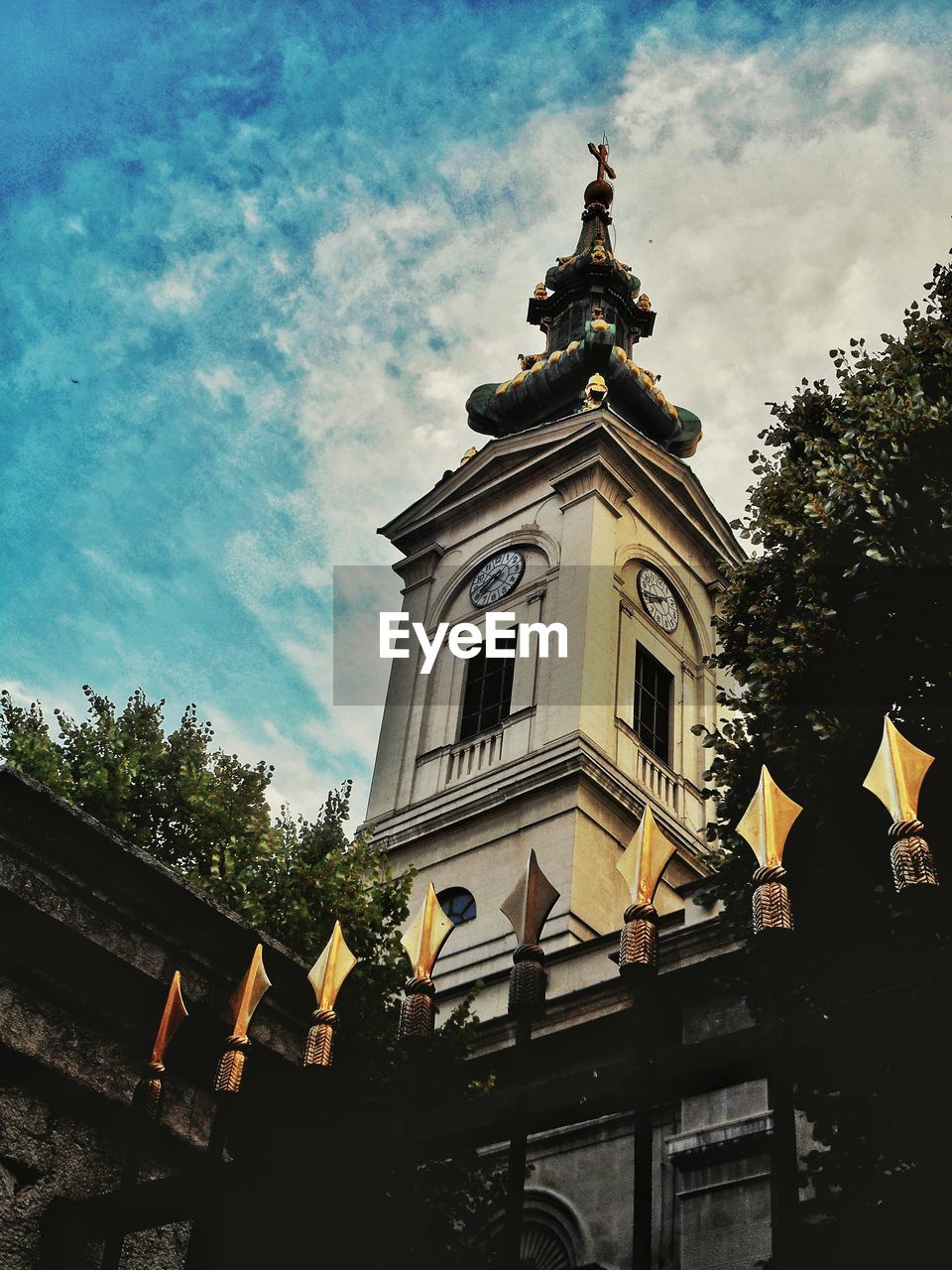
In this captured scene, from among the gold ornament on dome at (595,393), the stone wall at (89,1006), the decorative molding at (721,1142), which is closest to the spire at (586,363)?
the gold ornament on dome at (595,393)

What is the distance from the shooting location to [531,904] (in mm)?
4059

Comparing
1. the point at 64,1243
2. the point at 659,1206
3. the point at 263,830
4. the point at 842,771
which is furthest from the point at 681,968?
the point at 64,1243

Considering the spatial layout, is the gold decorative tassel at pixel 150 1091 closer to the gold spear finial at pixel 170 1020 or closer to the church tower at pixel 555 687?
the gold spear finial at pixel 170 1020

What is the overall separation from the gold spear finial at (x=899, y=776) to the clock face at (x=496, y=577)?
2439cm

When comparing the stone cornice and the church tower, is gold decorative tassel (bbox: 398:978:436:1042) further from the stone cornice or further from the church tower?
the stone cornice

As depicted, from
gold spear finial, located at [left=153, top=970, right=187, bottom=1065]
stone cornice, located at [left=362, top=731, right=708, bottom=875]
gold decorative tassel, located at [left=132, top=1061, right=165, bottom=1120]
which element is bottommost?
gold decorative tassel, located at [left=132, top=1061, right=165, bottom=1120]

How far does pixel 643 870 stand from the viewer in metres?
3.89

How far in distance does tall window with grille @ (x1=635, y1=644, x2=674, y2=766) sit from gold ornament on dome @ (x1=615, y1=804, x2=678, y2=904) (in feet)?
71.1

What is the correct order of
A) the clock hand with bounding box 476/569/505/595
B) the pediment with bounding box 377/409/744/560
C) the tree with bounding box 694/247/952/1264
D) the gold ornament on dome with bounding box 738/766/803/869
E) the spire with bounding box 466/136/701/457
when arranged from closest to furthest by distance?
the gold ornament on dome with bounding box 738/766/803/869, the tree with bounding box 694/247/952/1264, the clock hand with bounding box 476/569/505/595, the pediment with bounding box 377/409/744/560, the spire with bounding box 466/136/701/457

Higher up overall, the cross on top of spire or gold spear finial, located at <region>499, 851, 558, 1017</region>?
the cross on top of spire

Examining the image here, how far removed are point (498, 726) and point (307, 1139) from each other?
67.7ft

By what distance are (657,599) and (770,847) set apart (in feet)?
82.3

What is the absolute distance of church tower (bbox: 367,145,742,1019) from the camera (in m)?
22.5

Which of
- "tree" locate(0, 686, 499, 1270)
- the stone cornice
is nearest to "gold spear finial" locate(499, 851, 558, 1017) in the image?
"tree" locate(0, 686, 499, 1270)
